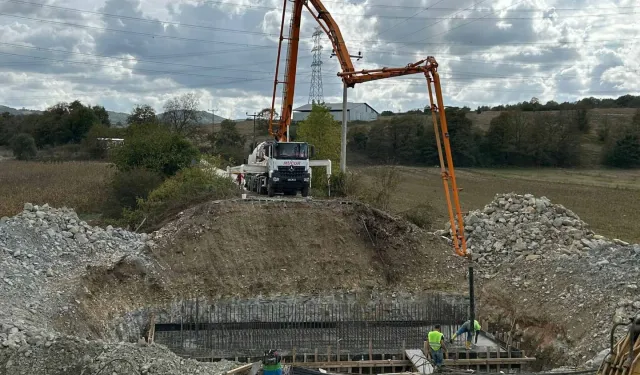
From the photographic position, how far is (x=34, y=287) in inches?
546

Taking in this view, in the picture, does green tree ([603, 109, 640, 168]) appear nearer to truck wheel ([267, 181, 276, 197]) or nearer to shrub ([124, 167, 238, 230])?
truck wheel ([267, 181, 276, 197])

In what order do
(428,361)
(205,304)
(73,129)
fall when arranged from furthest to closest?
(73,129), (205,304), (428,361)

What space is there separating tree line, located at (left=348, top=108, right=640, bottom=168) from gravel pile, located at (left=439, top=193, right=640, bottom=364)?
30167 mm

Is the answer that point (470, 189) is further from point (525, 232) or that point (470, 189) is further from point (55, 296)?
point (55, 296)

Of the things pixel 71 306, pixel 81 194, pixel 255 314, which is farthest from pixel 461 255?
pixel 81 194

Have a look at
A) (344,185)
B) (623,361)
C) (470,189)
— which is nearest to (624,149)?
(470,189)

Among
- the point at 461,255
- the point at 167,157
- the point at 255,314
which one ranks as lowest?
the point at 255,314

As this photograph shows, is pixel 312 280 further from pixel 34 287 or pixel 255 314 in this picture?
pixel 34 287

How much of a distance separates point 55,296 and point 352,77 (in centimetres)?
1130

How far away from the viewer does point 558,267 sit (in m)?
16.2

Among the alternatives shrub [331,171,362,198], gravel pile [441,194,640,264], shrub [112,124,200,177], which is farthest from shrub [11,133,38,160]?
gravel pile [441,194,640,264]

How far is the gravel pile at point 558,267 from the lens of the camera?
13719 millimetres

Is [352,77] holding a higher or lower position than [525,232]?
higher

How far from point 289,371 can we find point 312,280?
6837 mm
